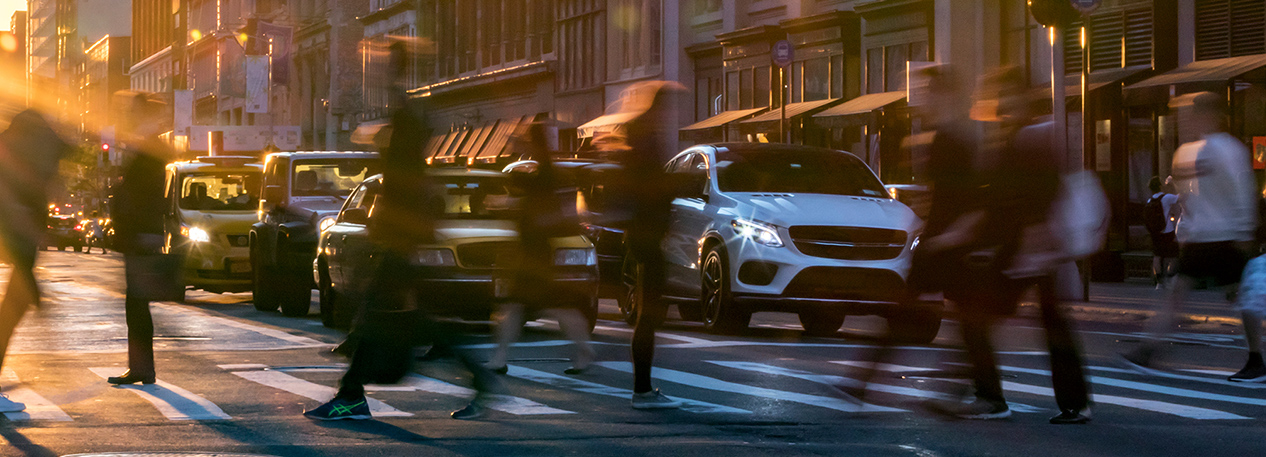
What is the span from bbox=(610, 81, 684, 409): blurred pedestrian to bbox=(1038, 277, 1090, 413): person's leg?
190cm

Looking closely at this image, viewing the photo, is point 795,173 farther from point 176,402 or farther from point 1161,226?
point 1161,226

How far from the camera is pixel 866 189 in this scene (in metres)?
14.3

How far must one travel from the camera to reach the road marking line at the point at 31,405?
26.1 feet

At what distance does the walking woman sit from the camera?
30.0 feet

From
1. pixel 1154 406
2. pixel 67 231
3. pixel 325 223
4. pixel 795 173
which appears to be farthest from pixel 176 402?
pixel 67 231

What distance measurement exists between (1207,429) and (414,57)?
4.22 metres

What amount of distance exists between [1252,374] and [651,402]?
4268 mm

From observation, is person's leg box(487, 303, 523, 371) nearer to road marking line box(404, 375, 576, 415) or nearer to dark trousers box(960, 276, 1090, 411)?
road marking line box(404, 375, 576, 415)

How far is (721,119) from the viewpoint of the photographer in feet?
124

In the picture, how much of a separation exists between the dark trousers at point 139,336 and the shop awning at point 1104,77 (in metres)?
19.6

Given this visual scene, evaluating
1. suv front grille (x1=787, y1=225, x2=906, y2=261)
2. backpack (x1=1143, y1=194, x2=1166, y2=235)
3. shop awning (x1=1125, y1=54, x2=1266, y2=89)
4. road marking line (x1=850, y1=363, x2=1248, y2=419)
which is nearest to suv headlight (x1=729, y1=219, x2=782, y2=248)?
suv front grille (x1=787, y1=225, x2=906, y2=261)

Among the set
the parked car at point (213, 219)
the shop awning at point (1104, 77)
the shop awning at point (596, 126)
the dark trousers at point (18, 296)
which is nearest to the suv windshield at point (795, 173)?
the dark trousers at point (18, 296)

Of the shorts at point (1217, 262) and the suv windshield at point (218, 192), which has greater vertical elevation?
the suv windshield at point (218, 192)

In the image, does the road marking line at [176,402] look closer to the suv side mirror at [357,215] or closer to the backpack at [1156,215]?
the suv side mirror at [357,215]
